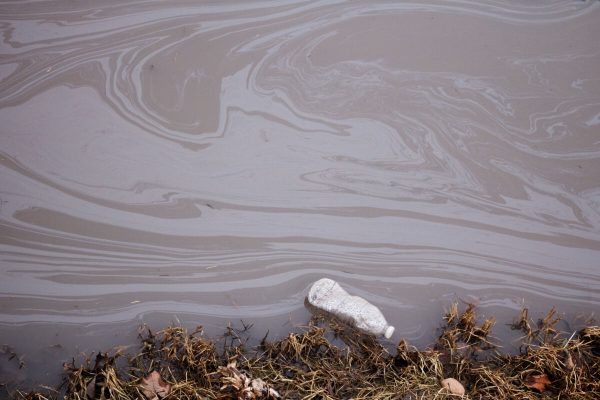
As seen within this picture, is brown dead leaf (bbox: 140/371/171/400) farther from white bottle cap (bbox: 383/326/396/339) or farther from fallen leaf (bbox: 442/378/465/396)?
fallen leaf (bbox: 442/378/465/396)

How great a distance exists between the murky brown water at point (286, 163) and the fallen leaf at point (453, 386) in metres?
0.17

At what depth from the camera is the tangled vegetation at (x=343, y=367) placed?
1726mm

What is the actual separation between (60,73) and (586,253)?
7.02 feet

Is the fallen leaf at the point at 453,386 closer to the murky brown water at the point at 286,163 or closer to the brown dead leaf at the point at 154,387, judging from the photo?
the murky brown water at the point at 286,163

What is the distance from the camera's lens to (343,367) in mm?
1809

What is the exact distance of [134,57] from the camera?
81.1 inches

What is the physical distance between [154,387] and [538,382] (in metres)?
1.30

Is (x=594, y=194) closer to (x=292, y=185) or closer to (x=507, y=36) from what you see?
(x=507, y=36)

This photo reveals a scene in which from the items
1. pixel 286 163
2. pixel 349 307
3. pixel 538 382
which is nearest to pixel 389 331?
pixel 349 307

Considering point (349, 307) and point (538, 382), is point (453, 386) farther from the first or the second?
point (349, 307)

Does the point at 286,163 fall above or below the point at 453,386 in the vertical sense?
above

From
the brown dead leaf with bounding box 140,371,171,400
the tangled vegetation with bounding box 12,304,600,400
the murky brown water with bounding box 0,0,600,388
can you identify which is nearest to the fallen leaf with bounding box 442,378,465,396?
the tangled vegetation with bounding box 12,304,600,400

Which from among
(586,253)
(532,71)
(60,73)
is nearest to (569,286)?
(586,253)

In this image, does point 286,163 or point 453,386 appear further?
point 286,163
